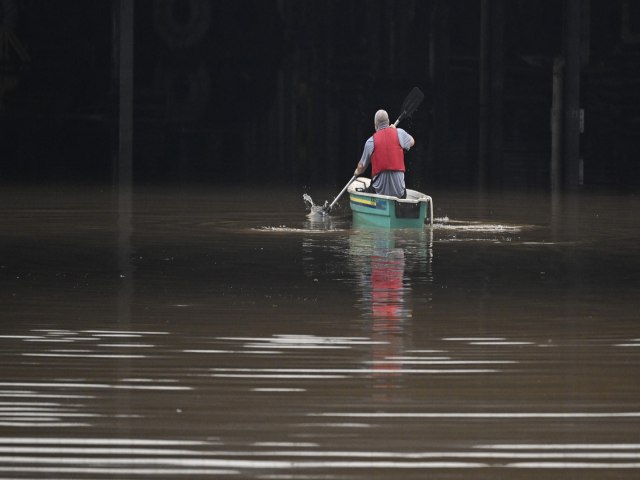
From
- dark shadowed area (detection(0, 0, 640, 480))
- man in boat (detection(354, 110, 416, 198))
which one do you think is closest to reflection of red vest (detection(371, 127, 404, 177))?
man in boat (detection(354, 110, 416, 198))

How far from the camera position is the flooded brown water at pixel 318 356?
7438 mm

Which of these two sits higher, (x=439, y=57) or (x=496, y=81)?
(x=439, y=57)

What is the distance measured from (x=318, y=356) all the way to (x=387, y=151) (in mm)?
10039

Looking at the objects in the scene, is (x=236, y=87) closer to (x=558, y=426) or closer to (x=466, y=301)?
(x=466, y=301)

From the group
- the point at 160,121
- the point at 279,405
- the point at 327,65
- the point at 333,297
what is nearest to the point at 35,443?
the point at 279,405

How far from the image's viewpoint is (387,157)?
64.4 feet

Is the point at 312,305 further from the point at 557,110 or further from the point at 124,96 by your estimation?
the point at 124,96

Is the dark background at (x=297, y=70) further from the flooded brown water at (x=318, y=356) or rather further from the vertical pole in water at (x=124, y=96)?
the flooded brown water at (x=318, y=356)

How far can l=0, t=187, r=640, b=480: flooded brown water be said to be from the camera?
744cm

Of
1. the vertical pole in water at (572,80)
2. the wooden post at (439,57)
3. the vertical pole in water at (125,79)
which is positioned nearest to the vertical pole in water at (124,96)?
the vertical pole in water at (125,79)

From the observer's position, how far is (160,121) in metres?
43.1

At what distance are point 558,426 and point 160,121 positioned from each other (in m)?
35.7

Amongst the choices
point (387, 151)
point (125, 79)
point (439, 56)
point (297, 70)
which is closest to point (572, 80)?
point (125, 79)

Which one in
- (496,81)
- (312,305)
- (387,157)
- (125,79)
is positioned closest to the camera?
(312,305)
